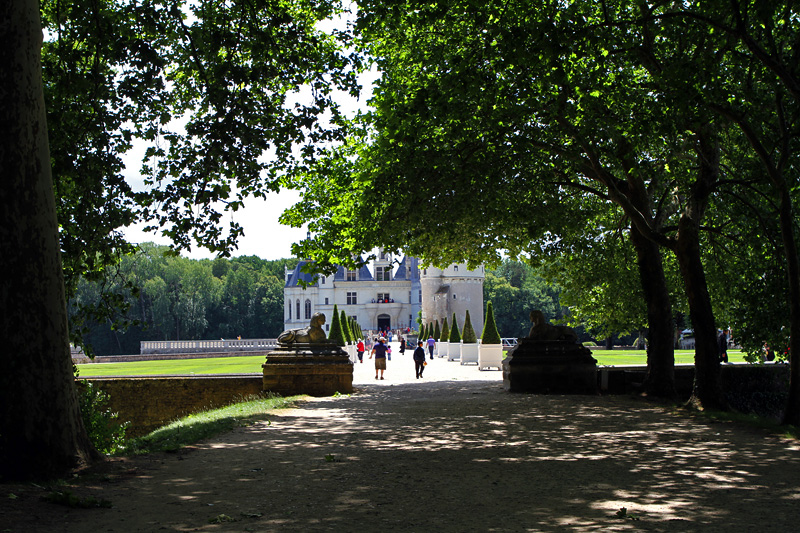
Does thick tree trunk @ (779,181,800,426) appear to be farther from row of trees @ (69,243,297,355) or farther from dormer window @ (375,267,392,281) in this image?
dormer window @ (375,267,392,281)

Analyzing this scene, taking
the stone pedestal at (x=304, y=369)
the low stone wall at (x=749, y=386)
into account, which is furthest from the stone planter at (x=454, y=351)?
the stone pedestal at (x=304, y=369)

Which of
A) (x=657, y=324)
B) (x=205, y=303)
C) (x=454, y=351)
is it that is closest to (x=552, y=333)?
(x=657, y=324)

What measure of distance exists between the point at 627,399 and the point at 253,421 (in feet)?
26.9

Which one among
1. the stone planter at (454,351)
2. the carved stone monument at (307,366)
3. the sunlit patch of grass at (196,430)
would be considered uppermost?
the carved stone monument at (307,366)

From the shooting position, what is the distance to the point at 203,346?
6153cm

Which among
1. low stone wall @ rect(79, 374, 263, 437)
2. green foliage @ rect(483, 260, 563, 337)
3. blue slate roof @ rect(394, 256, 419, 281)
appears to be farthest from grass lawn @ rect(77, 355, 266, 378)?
blue slate roof @ rect(394, 256, 419, 281)

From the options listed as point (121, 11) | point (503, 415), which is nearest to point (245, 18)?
point (121, 11)

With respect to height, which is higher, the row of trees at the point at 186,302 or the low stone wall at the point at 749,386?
the row of trees at the point at 186,302

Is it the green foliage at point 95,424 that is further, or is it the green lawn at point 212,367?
the green lawn at point 212,367

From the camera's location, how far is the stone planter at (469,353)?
3506cm

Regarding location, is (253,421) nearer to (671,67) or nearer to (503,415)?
(503,415)

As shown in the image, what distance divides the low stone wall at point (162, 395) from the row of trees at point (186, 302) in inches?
2104

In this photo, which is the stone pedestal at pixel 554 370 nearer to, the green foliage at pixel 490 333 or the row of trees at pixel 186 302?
the green foliage at pixel 490 333

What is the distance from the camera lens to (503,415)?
1230 cm
